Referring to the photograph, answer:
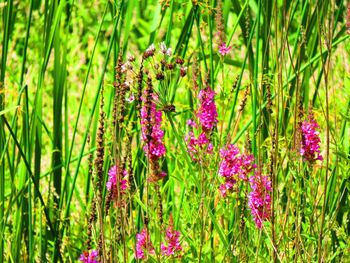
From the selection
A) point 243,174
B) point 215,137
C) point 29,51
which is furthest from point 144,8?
point 243,174

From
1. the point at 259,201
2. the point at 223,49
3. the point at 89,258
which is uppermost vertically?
the point at 223,49

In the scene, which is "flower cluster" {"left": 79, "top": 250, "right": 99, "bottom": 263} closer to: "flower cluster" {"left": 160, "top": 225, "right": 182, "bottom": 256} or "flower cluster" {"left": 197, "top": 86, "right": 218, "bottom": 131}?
"flower cluster" {"left": 160, "top": 225, "right": 182, "bottom": 256}

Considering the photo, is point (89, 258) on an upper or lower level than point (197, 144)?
lower

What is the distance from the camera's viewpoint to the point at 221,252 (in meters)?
1.89

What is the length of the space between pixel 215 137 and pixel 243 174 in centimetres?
30

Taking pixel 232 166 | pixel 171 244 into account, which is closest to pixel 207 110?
pixel 232 166

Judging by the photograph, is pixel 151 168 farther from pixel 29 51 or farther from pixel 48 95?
pixel 29 51

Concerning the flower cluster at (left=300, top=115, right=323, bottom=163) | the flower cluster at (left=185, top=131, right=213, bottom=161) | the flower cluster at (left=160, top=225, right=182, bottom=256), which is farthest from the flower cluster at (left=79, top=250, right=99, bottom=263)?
the flower cluster at (left=300, top=115, right=323, bottom=163)

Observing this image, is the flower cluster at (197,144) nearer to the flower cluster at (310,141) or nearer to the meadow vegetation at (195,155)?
the meadow vegetation at (195,155)

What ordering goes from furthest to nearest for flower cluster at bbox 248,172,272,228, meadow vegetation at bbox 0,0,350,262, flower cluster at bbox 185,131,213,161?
flower cluster at bbox 185,131,213,161 < flower cluster at bbox 248,172,272,228 < meadow vegetation at bbox 0,0,350,262

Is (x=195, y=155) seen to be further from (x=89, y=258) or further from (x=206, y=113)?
(x=89, y=258)

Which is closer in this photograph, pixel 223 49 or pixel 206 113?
pixel 206 113

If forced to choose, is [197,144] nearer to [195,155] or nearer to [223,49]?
[195,155]

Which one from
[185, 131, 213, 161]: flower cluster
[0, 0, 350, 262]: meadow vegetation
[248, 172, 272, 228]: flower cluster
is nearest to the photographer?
[0, 0, 350, 262]: meadow vegetation
